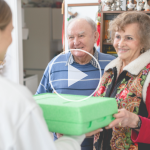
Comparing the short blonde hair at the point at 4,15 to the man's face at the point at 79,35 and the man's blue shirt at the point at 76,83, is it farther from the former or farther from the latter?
the man's face at the point at 79,35

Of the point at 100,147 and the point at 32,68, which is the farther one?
the point at 32,68

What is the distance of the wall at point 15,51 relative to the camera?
3100 millimetres

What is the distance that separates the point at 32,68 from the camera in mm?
4793

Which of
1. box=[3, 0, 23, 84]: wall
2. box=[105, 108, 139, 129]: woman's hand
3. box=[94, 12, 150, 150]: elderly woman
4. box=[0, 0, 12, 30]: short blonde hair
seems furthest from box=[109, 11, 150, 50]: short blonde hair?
box=[3, 0, 23, 84]: wall

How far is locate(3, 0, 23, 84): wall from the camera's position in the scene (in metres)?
3.10

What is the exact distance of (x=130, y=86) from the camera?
1011mm

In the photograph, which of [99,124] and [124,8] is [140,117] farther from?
[124,8]

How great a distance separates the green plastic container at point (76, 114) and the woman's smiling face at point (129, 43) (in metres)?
0.37

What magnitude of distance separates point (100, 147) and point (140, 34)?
0.64m

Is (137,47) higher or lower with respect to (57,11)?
lower

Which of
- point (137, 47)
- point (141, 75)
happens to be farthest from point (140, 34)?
point (141, 75)
